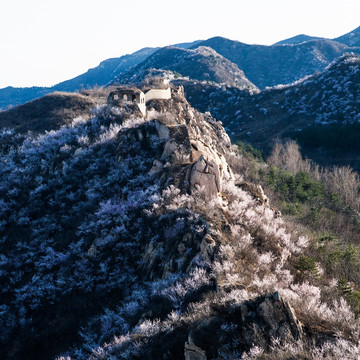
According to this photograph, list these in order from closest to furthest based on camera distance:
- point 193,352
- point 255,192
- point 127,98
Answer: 1. point 193,352
2. point 255,192
3. point 127,98

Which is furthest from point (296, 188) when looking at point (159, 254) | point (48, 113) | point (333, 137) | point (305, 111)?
point (48, 113)

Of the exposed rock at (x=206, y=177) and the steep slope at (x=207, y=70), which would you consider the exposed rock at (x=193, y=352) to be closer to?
the exposed rock at (x=206, y=177)

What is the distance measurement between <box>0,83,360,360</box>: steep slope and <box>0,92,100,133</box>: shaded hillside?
93.2 ft

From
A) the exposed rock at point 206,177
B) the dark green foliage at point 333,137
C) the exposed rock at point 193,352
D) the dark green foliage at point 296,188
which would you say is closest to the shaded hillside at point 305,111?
the dark green foliage at point 333,137

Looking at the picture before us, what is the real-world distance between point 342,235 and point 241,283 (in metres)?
33.7

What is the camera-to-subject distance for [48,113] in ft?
236

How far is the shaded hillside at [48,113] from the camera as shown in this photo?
66.5 meters

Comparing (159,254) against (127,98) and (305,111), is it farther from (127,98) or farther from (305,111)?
(305,111)

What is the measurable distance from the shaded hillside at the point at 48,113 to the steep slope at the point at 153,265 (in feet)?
93.2

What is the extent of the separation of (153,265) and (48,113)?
62.5 m

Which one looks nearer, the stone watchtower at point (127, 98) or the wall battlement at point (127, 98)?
the wall battlement at point (127, 98)

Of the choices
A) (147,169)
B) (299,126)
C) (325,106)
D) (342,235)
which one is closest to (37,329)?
(147,169)

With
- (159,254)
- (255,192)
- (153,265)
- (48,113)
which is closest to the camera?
(153,265)

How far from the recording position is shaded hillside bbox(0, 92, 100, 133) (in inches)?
2618
